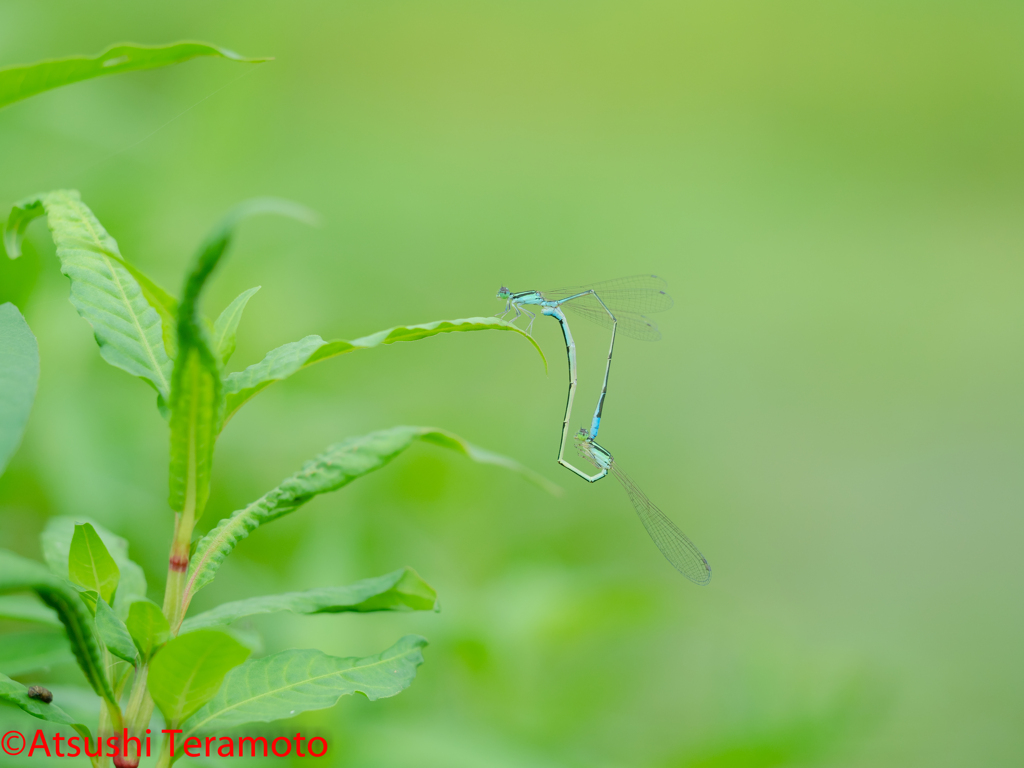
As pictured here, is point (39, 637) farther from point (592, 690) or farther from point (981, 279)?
point (981, 279)

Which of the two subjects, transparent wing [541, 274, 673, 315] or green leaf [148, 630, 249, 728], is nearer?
green leaf [148, 630, 249, 728]

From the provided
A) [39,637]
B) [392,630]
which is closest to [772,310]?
[392,630]

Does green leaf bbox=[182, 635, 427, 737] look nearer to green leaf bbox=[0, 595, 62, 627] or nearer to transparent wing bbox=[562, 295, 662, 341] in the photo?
green leaf bbox=[0, 595, 62, 627]

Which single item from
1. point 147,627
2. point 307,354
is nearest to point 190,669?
point 147,627

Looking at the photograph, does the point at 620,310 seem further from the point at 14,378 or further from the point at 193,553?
the point at 14,378

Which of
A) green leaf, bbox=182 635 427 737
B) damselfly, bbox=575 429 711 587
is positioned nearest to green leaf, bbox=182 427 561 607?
green leaf, bbox=182 635 427 737

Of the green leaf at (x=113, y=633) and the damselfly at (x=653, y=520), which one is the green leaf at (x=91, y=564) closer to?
the green leaf at (x=113, y=633)

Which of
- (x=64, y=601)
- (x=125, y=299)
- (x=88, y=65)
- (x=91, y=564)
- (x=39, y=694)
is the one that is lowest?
(x=39, y=694)

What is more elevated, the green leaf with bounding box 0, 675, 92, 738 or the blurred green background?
the green leaf with bounding box 0, 675, 92, 738
